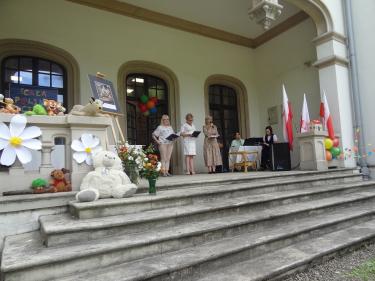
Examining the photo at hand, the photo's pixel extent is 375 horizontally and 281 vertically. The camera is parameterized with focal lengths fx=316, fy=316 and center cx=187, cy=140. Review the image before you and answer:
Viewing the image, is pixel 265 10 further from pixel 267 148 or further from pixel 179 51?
pixel 267 148

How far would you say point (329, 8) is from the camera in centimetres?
845

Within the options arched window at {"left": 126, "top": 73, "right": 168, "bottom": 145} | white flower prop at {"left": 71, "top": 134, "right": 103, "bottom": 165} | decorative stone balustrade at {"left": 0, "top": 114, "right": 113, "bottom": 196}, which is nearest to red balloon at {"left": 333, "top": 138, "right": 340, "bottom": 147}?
arched window at {"left": 126, "top": 73, "right": 168, "bottom": 145}

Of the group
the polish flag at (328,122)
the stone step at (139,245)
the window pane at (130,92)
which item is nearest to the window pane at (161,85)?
the window pane at (130,92)

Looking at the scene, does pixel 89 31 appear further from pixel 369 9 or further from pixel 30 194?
pixel 369 9

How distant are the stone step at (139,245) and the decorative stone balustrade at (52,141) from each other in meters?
0.92

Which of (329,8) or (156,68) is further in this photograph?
(156,68)

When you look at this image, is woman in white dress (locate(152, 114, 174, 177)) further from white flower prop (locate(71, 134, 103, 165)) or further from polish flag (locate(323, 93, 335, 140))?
polish flag (locate(323, 93, 335, 140))

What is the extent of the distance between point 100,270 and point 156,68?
24.2 ft

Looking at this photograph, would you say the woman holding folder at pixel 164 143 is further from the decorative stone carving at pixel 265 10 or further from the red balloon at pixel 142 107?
the decorative stone carving at pixel 265 10

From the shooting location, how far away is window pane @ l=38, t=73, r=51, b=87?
7.80 metres

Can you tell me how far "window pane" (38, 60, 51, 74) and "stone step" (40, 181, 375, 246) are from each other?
544cm

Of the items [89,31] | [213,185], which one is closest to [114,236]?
[213,185]

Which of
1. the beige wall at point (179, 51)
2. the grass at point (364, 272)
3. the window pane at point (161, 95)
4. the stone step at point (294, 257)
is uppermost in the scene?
the beige wall at point (179, 51)

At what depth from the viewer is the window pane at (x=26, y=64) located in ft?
25.0
